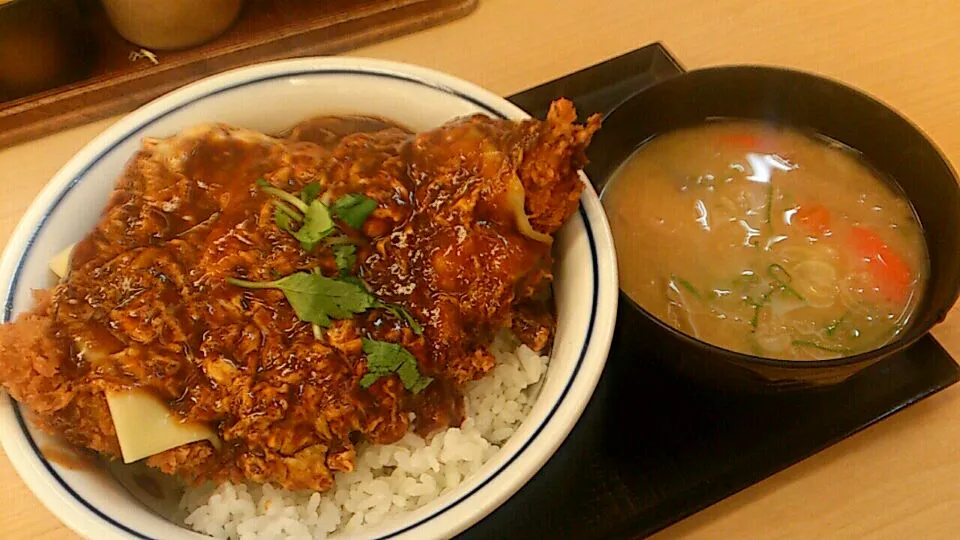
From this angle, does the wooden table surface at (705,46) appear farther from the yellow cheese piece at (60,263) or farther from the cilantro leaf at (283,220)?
the cilantro leaf at (283,220)

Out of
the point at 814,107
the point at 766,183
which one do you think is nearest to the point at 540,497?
the point at 766,183

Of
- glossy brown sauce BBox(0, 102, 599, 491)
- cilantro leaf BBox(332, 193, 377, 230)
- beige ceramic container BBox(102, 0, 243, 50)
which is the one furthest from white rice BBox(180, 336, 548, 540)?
beige ceramic container BBox(102, 0, 243, 50)

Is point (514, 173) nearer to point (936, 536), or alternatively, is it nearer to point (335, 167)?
point (335, 167)

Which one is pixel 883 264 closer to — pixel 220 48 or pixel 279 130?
pixel 279 130

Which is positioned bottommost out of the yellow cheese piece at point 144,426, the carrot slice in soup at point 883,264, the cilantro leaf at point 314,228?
the yellow cheese piece at point 144,426

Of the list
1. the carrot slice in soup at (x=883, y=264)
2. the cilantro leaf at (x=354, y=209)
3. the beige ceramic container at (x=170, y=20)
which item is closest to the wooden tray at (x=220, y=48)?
the beige ceramic container at (x=170, y=20)

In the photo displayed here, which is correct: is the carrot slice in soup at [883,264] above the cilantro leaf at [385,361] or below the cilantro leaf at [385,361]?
above

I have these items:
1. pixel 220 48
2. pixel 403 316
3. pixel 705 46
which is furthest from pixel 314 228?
pixel 705 46
